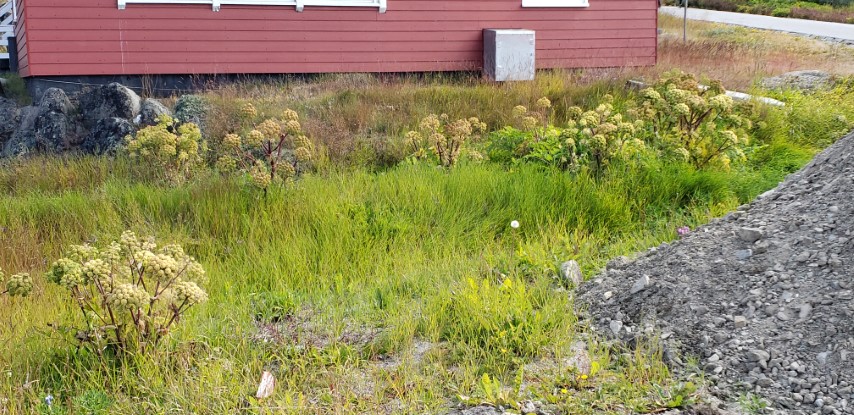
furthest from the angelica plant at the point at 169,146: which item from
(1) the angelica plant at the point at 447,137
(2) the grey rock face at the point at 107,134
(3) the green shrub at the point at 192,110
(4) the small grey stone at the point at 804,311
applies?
(4) the small grey stone at the point at 804,311

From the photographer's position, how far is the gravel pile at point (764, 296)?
9.43 ft

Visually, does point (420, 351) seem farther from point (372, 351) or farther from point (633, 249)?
point (633, 249)

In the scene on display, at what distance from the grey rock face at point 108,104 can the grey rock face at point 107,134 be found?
23 cm

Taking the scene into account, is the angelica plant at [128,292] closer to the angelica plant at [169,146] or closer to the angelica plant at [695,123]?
the angelica plant at [169,146]

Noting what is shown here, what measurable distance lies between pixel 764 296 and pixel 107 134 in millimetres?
7654

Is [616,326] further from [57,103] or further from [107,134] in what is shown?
[57,103]

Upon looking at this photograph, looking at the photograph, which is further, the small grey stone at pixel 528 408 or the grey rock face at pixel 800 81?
the grey rock face at pixel 800 81

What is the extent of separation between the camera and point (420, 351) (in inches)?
134

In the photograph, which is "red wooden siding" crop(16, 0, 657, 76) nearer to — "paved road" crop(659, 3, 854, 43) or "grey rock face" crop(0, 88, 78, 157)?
"grey rock face" crop(0, 88, 78, 157)

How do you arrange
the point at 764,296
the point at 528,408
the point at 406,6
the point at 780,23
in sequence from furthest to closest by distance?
the point at 780,23, the point at 406,6, the point at 764,296, the point at 528,408

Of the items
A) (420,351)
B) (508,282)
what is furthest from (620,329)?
(420,351)

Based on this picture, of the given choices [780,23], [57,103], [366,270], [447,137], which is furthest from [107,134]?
[780,23]

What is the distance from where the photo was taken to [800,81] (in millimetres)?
11297

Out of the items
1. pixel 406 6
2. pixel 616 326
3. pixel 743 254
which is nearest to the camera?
pixel 616 326
